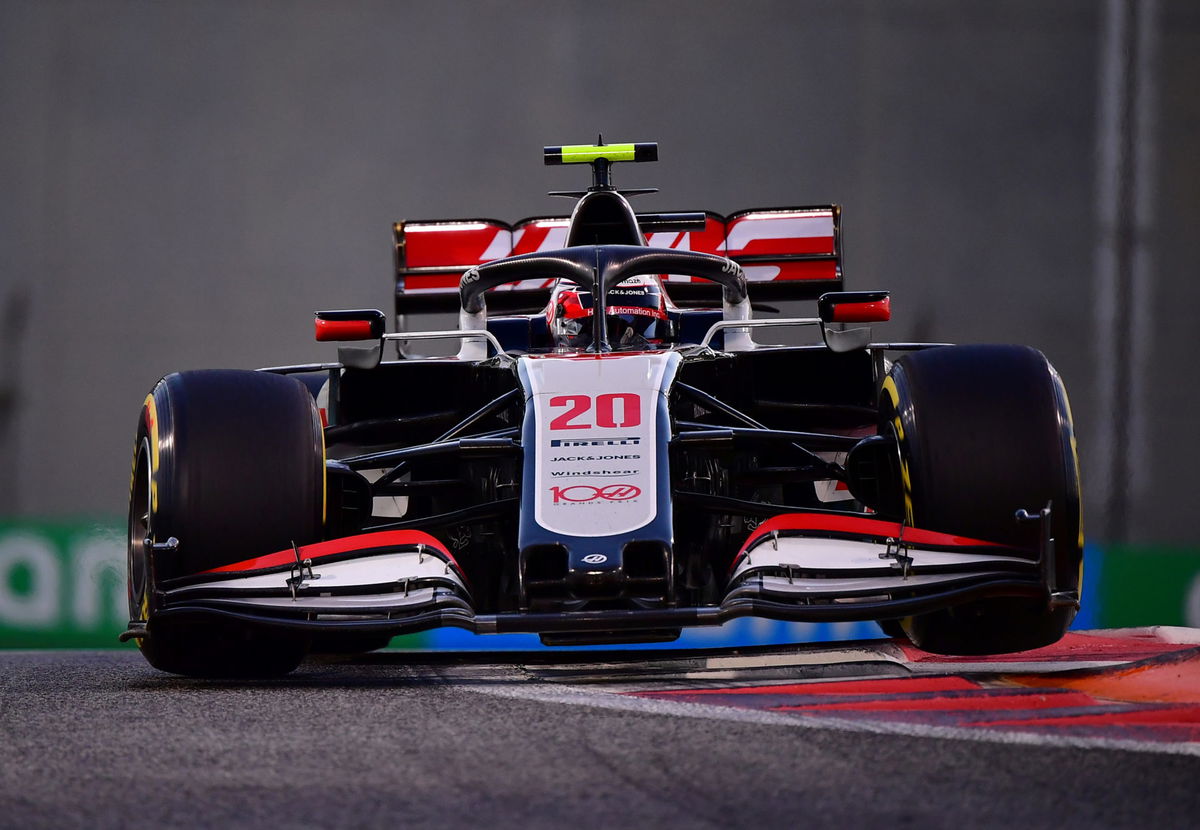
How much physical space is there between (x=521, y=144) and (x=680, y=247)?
2287 millimetres

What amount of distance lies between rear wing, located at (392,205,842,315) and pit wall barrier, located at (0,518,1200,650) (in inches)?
70.0

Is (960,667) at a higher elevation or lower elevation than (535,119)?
lower

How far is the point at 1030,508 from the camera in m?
3.90

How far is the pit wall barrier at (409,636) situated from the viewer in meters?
7.64

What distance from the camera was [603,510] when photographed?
379cm

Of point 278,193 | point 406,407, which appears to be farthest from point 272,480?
point 278,193

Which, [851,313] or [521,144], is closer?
[851,313]

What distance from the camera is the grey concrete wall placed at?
8656mm

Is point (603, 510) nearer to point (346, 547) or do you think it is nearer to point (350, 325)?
point (346, 547)

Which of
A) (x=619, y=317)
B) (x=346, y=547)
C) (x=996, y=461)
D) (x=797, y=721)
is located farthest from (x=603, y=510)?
(x=619, y=317)

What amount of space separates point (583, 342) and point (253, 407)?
1.38 meters

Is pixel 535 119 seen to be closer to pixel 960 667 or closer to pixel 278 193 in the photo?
pixel 278 193

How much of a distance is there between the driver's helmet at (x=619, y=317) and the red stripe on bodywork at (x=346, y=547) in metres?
1.39

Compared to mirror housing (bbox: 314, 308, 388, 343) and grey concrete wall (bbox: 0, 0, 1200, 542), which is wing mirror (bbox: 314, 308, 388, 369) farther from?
grey concrete wall (bbox: 0, 0, 1200, 542)
